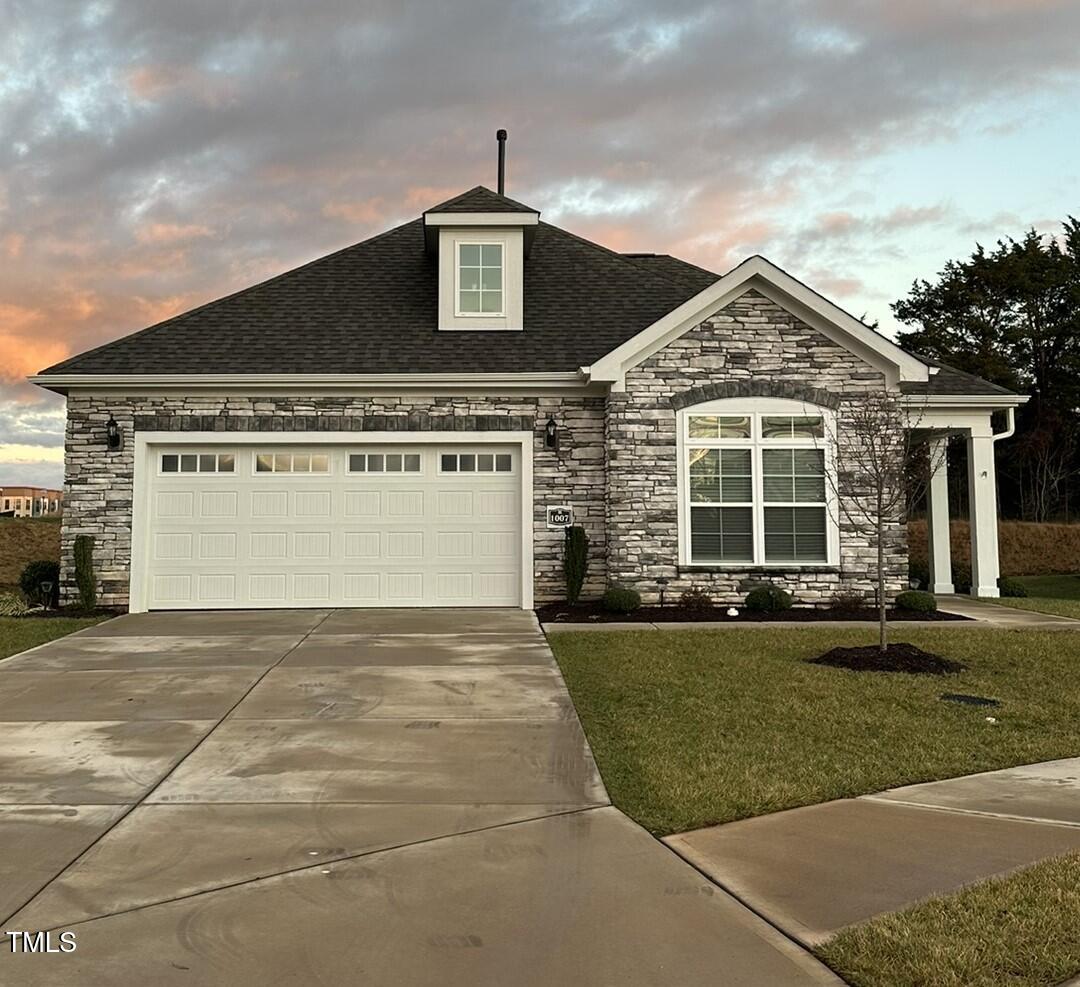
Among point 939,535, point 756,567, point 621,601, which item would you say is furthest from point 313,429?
point 939,535

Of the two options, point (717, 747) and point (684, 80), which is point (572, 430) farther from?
point (717, 747)

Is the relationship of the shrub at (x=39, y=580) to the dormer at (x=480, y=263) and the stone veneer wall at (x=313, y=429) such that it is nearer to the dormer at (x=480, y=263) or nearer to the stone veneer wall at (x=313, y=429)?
the stone veneer wall at (x=313, y=429)

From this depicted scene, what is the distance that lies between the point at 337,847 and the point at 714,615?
8.62 metres

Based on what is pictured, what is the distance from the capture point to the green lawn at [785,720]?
4.78 metres

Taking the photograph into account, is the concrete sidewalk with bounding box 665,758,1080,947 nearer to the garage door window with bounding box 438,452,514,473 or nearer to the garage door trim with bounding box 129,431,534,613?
the garage door trim with bounding box 129,431,534,613

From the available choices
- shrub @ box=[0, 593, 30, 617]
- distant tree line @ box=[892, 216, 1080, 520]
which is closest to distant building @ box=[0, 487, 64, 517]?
shrub @ box=[0, 593, 30, 617]

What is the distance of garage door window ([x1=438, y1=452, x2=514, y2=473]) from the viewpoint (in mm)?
13258

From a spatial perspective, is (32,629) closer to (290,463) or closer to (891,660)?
(290,463)

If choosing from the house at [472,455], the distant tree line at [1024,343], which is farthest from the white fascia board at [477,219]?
the distant tree line at [1024,343]

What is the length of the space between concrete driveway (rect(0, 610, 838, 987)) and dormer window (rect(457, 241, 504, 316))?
26.7ft

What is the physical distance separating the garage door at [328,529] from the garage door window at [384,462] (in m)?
0.02

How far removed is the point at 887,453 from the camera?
940 centimetres

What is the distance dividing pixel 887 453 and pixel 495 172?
1267 cm

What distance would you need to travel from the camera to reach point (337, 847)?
12.9 feet
